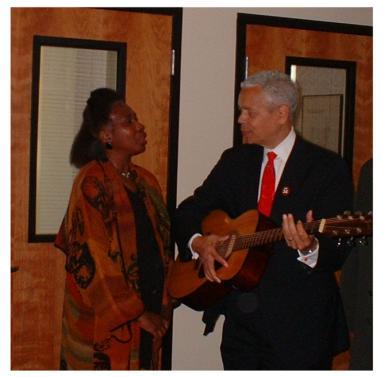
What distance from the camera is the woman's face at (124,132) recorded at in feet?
9.93

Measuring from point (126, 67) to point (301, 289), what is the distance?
1.59m

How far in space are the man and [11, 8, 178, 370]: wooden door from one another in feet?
2.94

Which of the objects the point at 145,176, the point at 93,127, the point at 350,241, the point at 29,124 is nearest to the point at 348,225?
the point at 350,241

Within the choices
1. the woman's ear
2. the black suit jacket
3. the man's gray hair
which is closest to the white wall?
the woman's ear

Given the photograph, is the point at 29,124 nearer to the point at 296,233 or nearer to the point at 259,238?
the point at 259,238

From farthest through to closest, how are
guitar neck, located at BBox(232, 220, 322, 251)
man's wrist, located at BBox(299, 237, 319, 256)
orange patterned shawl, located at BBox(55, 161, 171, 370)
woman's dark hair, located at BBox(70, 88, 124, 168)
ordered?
woman's dark hair, located at BBox(70, 88, 124, 168) → orange patterned shawl, located at BBox(55, 161, 171, 370) → guitar neck, located at BBox(232, 220, 322, 251) → man's wrist, located at BBox(299, 237, 319, 256)

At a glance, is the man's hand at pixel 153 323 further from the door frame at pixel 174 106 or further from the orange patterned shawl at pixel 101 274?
the door frame at pixel 174 106

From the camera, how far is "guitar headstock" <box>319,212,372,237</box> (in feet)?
7.32

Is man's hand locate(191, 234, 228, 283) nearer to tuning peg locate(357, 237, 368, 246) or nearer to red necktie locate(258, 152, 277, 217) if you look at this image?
red necktie locate(258, 152, 277, 217)

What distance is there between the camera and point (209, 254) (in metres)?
2.78

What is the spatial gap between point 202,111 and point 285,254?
51.3 inches

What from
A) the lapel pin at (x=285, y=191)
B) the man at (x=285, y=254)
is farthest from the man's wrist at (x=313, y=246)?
the lapel pin at (x=285, y=191)

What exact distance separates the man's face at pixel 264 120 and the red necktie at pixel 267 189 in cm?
7

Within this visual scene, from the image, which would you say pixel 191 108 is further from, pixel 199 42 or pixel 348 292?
pixel 348 292
